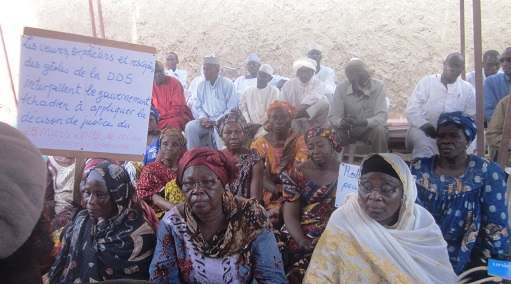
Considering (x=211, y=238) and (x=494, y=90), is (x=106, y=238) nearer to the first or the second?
(x=211, y=238)

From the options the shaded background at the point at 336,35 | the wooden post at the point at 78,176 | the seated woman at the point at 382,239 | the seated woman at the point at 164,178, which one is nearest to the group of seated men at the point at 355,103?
the seated woman at the point at 164,178

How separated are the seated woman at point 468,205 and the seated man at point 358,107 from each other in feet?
4.73

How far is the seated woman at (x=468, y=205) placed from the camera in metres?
2.85

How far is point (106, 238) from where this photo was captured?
8.98 feet

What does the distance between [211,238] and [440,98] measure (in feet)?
10.8

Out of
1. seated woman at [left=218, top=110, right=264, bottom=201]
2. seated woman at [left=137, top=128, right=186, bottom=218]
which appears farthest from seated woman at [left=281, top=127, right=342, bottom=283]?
seated woman at [left=137, top=128, right=186, bottom=218]

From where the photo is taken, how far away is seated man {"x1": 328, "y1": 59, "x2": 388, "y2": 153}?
4535mm

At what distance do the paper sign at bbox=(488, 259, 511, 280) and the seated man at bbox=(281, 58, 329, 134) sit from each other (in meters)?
2.35

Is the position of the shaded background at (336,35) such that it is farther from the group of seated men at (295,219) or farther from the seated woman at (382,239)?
the seated woman at (382,239)

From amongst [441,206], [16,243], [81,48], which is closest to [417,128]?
[441,206]

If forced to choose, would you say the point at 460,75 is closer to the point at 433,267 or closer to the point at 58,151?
the point at 433,267

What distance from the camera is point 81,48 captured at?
98.8 inches

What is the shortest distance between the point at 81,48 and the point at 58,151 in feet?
1.71

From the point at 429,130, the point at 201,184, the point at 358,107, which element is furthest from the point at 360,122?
→ the point at 201,184
